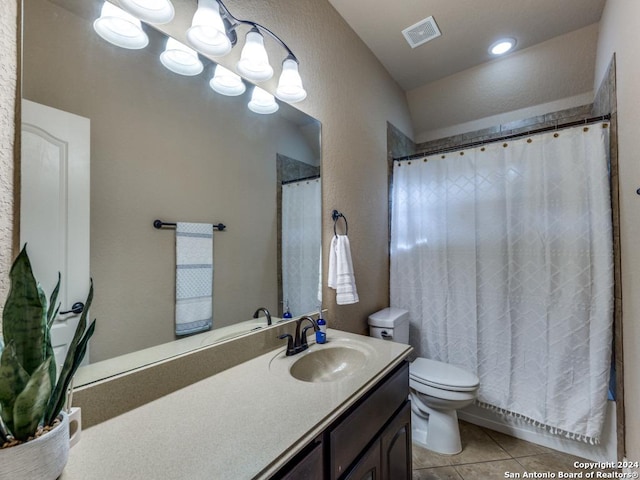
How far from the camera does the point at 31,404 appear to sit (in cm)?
47

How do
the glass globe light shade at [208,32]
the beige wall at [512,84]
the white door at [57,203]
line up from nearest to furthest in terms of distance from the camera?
the white door at [57,203] < the glass globe light shade at [208,32] < the beige wall at [512,84]

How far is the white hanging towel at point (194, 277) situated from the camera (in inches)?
39.3

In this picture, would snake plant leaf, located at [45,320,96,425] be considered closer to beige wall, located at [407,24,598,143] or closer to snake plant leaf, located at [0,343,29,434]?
snake plant leaf, located at [0,343,29,434]

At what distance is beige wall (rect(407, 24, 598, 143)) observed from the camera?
6.56ft

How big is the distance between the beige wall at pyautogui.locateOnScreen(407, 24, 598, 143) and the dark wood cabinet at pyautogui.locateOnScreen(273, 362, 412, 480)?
235 cm

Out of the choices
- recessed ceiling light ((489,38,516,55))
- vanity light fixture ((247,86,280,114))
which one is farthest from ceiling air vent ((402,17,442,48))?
vanity light fixture ((247,86,280,114))

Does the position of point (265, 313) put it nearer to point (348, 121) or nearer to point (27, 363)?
point (27, 363)

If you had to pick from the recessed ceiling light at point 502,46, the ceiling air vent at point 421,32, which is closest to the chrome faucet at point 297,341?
the ceiling air vent at point 421,32

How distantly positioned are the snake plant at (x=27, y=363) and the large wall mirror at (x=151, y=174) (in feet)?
0.80

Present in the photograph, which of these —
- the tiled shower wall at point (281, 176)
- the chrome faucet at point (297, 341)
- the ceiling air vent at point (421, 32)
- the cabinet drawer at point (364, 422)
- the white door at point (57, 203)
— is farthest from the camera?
the ceiling air vent at point (421, 32)

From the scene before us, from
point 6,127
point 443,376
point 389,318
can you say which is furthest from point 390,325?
point 6,127

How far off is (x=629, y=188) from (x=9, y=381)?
7.42 ft

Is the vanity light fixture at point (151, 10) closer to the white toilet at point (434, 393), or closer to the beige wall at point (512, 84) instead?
the white toilet at point (434, 393)

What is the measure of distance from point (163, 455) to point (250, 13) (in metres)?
1.57
